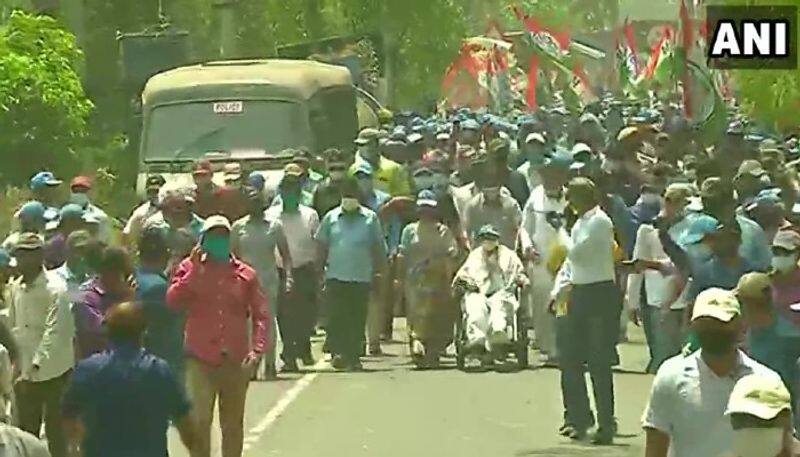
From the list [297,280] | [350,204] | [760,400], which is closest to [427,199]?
[350,204]

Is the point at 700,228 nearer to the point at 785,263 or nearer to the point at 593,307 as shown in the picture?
the point at 785,263

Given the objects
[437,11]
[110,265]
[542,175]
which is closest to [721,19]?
[542,175]

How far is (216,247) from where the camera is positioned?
12617mm

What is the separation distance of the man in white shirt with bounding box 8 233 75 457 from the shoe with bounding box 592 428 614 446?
4471 mm

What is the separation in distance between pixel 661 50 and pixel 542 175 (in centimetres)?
2782

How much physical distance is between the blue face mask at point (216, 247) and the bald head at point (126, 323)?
9.08ft

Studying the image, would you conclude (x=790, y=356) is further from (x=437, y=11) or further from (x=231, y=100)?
(x=437, y=11)

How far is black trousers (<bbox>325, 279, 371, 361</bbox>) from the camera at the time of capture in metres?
19.9

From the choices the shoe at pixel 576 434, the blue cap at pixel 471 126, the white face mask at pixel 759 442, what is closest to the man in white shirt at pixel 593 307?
the shoe at pixel 576 434

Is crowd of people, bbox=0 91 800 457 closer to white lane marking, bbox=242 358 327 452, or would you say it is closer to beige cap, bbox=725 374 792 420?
beige cap, bbox=725 374 792 420

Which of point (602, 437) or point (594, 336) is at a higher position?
point (594, 336)

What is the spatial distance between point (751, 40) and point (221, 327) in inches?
434

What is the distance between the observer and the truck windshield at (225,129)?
965 inches

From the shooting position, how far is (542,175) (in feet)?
67.1
